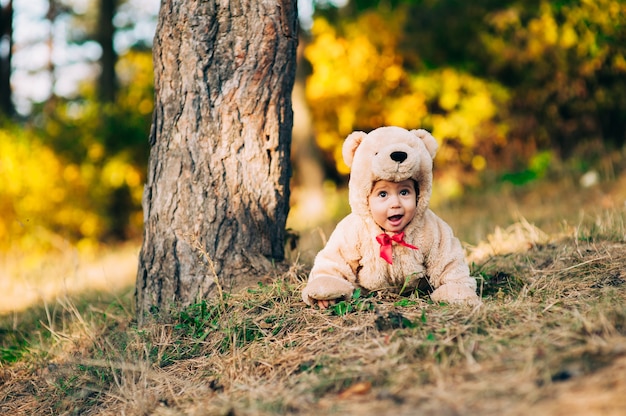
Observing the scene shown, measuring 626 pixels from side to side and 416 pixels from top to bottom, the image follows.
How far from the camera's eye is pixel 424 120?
9336 mm

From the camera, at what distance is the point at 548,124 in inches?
355

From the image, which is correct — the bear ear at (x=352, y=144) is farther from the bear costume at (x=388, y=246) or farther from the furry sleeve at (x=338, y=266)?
the furry sleeve at (x=338, y=266)

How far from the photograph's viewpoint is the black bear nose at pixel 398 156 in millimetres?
2844

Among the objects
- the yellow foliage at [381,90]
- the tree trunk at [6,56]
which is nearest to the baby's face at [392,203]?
the yellow foliage at [381,90]

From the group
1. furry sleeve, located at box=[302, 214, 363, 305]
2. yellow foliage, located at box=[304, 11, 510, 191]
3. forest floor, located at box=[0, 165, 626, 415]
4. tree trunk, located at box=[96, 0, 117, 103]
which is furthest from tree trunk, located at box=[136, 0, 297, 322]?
tree trunk, located at box=[96, 0, 117, 103]

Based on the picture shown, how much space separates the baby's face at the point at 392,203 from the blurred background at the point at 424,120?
2633mm

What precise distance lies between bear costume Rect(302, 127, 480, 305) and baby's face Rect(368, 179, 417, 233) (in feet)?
0.13

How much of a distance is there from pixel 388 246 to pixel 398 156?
1.54 ft

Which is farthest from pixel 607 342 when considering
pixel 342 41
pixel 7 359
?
pixel 342 41

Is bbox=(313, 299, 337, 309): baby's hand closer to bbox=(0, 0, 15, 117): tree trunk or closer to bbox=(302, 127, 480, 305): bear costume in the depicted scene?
bbox=(302, 127, 480, 305): bear costume

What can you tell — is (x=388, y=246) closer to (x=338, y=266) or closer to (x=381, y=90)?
(x=338, y=266)

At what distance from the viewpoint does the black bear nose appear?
284 centimetres

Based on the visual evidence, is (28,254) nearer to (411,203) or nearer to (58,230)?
(58,230)

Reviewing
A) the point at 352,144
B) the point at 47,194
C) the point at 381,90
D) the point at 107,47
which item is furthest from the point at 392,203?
the point at 107,47
